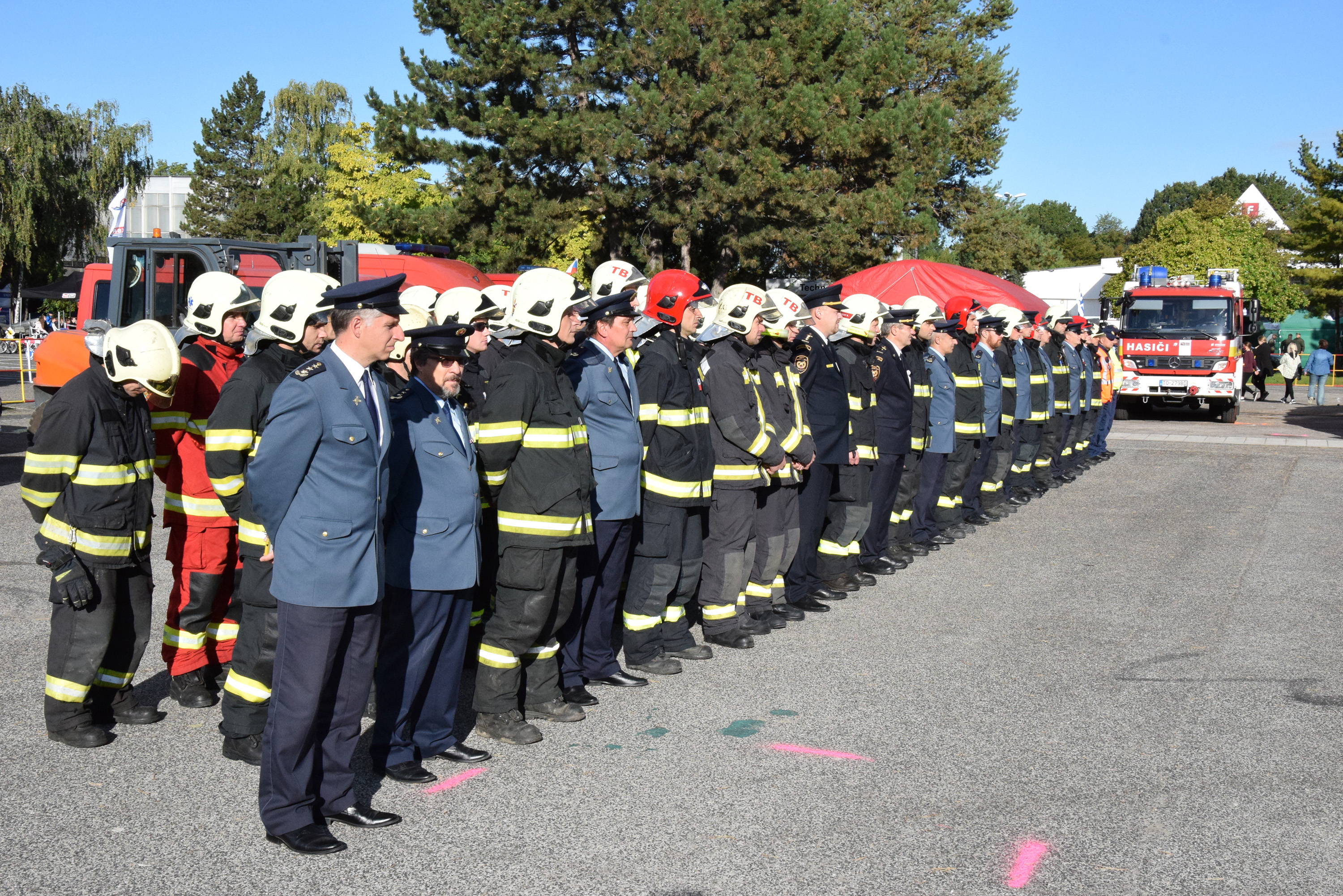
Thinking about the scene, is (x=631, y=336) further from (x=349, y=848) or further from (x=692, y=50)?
(x=692, y=50)

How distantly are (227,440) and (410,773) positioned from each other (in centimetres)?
167

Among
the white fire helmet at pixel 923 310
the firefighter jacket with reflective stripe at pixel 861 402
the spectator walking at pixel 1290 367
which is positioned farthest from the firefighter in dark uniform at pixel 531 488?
the spectator walking at pixel 1290 367

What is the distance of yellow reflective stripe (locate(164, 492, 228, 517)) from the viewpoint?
5.91 meters

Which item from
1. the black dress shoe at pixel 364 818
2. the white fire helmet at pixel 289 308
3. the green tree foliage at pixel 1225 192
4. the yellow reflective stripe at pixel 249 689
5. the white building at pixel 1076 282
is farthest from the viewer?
the green tree foliage at pixel 1225 192

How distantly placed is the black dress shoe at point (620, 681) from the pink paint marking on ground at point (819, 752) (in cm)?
119

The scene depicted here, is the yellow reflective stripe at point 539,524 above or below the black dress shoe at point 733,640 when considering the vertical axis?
above

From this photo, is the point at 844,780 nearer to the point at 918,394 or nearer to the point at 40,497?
the point at 40,497

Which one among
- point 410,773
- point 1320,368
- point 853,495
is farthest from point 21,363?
point 1320,368

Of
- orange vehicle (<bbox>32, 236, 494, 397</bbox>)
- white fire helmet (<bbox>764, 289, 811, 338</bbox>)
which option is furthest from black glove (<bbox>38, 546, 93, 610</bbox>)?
orange vehicle (<bbox>32, 236, 494, 397</bbox>)

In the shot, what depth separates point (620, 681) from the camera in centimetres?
655

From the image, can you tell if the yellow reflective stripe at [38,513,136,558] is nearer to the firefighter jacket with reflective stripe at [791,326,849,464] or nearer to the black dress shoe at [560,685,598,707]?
the black dress shoe at [560,685,598,707]

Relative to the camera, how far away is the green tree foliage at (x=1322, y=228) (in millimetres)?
48312

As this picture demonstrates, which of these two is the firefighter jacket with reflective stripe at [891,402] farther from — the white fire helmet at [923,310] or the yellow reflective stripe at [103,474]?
the yellow reflective stripe at [103,474]

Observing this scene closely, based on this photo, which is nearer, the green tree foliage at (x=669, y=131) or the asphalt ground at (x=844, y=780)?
the asphalt ground at (x=844, y=780)
